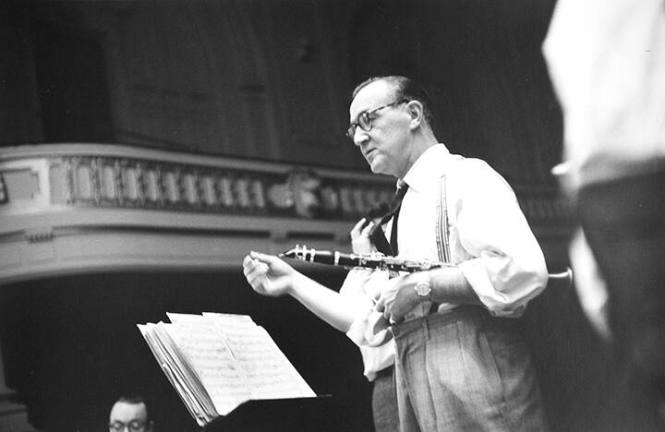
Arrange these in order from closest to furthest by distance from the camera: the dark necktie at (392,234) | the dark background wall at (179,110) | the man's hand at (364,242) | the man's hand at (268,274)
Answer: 1. the dark necktie at (392,234)
2. the man's hand at (268,274)
3. the man's hand at (364,242)
4. the dark background wall at (179,110)

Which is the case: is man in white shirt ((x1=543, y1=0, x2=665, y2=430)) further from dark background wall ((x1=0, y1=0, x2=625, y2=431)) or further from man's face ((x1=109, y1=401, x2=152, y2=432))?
man's face ((x1=109, y1=401, x2=152, y2=432))

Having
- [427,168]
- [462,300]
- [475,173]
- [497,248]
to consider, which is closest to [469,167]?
[475,173]

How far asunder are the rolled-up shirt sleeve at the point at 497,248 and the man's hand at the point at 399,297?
138 mm

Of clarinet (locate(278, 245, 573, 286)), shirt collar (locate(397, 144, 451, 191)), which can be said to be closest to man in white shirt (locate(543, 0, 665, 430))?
shirt collar (locate(397, 144, 451, 191))

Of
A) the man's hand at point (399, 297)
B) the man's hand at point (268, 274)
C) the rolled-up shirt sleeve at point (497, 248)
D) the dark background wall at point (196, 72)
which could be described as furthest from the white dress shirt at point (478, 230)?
the dark background wall at point (196, 72)

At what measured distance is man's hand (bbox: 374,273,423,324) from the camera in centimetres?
241

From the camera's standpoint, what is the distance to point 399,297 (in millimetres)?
2428

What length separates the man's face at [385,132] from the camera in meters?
2.75

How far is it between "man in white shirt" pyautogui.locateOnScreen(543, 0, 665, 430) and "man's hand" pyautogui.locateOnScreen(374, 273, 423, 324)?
1.36m

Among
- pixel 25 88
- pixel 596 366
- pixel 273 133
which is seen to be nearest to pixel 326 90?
pixel 273 133

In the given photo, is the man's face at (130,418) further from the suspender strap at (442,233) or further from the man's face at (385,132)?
the suspender strap at (442,233)

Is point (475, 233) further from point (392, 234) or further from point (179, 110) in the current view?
point (179, 110)

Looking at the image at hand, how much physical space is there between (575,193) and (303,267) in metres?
4.53

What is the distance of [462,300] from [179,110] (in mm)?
8205
